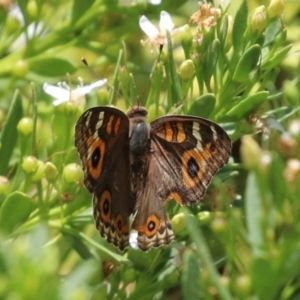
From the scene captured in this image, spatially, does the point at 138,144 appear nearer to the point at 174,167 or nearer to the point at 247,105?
the point at 174,167

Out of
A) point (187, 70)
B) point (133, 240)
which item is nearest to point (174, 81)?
point (187, 70)

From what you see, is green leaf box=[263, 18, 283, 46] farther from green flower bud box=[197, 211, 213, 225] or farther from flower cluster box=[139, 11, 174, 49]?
green flower bud box=[197, 211, 213, 225]

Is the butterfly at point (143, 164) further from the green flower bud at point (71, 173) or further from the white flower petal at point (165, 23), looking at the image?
the white flower petal at point (165, 23)

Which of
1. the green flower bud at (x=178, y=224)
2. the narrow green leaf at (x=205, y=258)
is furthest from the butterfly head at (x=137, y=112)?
the narrow green leaf at (x=205, y=258)

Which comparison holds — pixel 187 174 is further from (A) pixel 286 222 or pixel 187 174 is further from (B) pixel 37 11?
(B) pixel 37 11

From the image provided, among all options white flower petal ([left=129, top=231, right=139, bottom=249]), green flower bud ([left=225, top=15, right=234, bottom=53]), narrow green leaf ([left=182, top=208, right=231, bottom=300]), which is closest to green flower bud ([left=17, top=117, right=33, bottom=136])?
white flower petal ([left=129, top=231, right=139, bottom=249])

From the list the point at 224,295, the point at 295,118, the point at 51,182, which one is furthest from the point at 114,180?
the point at 224,295
